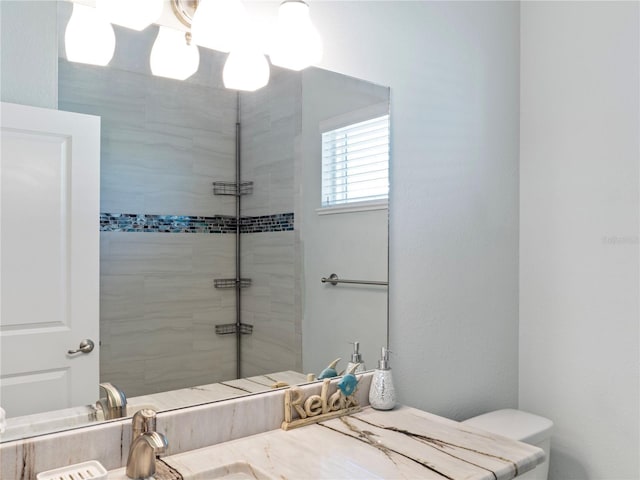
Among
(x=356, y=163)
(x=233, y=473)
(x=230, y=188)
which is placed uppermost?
(x=356, y=163)

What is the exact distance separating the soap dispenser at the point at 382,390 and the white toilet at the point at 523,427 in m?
0.45

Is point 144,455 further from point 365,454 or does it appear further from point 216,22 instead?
point 216,22

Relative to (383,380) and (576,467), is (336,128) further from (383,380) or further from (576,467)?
(576,467)

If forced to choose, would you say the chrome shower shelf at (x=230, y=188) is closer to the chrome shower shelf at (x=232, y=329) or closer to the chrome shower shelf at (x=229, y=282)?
the chrome shower shelf at (x=229, y=282)

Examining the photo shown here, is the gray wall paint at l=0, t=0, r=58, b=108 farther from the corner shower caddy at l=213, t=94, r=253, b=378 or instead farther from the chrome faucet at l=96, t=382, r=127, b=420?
the chrome faucet at l=96, t=382, r=127, b=420

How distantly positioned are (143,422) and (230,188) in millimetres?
563

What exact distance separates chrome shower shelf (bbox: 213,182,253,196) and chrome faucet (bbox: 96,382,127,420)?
50 cm

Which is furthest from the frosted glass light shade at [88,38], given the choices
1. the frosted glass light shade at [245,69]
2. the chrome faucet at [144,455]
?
the chrome faucet at [144,455]

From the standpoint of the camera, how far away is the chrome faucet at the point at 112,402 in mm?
1122

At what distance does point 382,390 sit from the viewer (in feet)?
4.84

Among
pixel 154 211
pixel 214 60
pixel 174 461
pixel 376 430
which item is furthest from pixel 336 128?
pixel 174 461

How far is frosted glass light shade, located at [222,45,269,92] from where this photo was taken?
4.29 ft

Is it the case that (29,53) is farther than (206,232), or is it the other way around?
(206,232)

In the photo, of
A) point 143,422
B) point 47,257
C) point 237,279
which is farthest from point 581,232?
point 47,257
